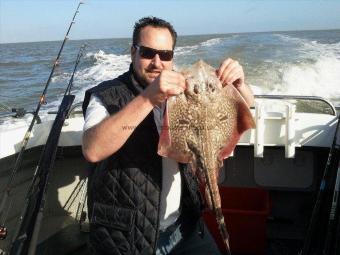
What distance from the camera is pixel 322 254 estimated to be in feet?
11.0

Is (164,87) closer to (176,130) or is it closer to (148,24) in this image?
(176,130)

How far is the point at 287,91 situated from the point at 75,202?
31.8 ft

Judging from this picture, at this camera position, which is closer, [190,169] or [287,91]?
[190,169]

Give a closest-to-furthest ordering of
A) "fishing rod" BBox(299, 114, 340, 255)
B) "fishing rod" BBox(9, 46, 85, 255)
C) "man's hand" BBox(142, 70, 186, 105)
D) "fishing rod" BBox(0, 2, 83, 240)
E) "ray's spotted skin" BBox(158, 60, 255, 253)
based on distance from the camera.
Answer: "fishing rod" BBox(9, 46, 85, 255)
"man's hand" BBox(142, 70, 186, 105)
"ray's spotted skin" BBox(158, 60, 255, 253)
"fishing rod" BBox(0, 2, 83, 240)
"fishing rod" BBox(299, 114, 340, 255)

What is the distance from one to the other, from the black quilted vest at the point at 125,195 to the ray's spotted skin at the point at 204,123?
0.84 ft

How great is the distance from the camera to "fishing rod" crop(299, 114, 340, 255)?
3.41 m

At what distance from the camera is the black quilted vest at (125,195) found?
2.43 m

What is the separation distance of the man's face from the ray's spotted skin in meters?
0.36

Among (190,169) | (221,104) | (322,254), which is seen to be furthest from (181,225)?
(322,254)

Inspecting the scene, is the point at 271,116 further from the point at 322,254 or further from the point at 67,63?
the point at 67,63

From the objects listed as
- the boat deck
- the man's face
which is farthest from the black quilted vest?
the boat deck

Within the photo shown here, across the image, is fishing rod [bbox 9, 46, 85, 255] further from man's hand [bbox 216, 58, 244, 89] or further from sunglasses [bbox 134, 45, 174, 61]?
man's hand [bbox 216, 58, 244, 89]

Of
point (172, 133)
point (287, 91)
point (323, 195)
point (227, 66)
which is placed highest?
point (227, 66)

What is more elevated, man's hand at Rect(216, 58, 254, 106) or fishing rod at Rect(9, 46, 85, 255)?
man's hand at Rect(216, 58, 254, 106)
